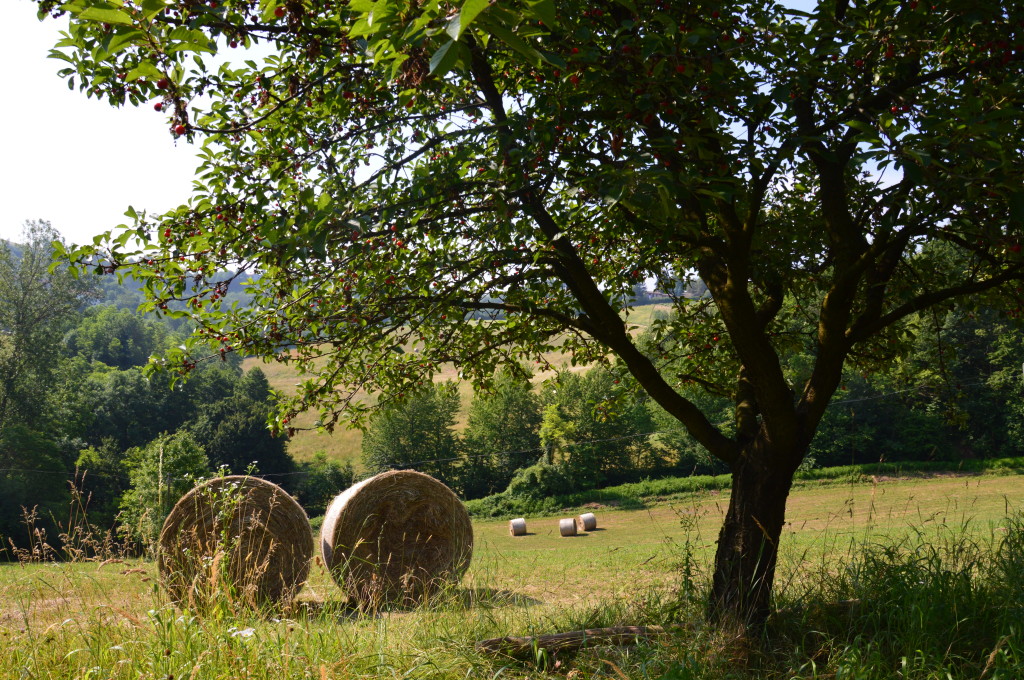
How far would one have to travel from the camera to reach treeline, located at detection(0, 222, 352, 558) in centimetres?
3078

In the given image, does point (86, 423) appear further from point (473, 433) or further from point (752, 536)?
point (752, 536)

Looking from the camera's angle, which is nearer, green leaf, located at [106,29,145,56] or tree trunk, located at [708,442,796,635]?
green leaf, located at [106,29,145,56]

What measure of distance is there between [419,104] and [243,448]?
4346 centimetres

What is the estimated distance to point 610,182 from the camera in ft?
11.1

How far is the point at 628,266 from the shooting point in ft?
25.8

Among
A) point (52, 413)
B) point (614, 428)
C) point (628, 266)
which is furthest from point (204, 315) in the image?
point (52, 413)

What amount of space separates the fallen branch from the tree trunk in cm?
77

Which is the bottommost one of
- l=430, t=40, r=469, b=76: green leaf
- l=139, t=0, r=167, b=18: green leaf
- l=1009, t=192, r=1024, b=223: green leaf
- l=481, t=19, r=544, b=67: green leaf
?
l=1009, t=192, r=1024, b=223: green leaf

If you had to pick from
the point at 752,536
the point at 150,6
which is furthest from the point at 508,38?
the point at 752,536

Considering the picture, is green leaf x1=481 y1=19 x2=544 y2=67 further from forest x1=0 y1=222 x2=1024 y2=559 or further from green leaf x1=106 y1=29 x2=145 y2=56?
forest x1=0 y1=222 x2=1024 y2=559

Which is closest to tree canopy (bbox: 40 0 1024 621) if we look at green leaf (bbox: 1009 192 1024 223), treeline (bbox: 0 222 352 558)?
green leaf (bbox: 1009 192 1024 223)

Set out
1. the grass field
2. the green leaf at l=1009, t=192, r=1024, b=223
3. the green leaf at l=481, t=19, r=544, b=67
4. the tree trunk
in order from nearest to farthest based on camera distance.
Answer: the green leaf at l=481, t=19, r=544, b=67
the green leaf at l=1009, t=192, r=1024, b=223
the grass field
the tree trunk

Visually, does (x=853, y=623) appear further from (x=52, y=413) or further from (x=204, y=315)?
(x=52, y=413)

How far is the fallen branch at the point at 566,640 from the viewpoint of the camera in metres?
4.18
